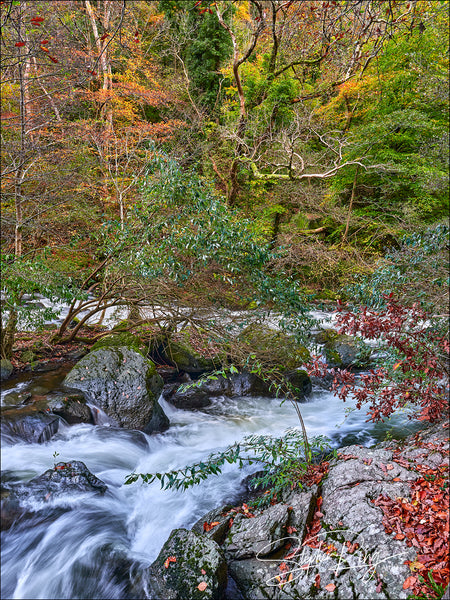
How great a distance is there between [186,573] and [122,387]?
338 cm

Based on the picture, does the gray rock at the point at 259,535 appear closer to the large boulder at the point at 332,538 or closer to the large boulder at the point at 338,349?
the large boulder at the point at 332,538

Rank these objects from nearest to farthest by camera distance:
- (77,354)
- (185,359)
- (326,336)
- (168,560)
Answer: (168,560)
(77,354)
(185,359)
(326,336)

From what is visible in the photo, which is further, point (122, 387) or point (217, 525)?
point (122, 387)

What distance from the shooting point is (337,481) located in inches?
150

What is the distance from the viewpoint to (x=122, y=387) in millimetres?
5996

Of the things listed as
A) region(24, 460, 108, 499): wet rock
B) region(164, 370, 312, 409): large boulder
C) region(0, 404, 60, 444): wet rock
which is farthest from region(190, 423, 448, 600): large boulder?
region(164, 370, 312, 409): large boulder

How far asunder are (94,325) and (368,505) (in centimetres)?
782

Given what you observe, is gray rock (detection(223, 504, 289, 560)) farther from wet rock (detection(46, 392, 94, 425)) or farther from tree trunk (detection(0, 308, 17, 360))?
tree trunk (detection(0, 308, 17, 360))

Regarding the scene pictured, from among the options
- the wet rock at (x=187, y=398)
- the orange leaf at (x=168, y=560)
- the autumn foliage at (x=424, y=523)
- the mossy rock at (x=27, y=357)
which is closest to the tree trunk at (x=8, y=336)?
the mossy rock at (x=27, y=357)

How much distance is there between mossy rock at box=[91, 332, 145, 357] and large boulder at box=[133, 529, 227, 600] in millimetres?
3836

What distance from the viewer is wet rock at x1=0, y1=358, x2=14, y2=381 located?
20.5 feet

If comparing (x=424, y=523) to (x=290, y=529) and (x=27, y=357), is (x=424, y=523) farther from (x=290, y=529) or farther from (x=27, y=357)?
(x=27, y=357)

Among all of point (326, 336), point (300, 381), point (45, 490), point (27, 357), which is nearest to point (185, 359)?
point (300, 381)

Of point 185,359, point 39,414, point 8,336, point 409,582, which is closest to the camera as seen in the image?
point 409,582
